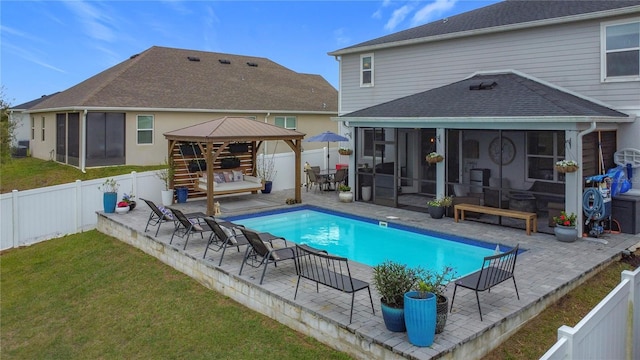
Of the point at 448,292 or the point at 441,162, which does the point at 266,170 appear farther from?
the point at 448,292

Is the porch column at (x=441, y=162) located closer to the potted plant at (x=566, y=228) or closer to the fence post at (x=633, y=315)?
the potted plant at (x=566, y=228)

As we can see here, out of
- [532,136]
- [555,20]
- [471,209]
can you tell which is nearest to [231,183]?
[471,209]

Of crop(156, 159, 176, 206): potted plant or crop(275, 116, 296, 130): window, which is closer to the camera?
crop(156, 159, 176, 206): potted plant

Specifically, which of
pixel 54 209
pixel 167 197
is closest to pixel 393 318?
pixel 167 197

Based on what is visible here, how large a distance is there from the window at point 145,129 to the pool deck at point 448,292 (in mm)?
8441

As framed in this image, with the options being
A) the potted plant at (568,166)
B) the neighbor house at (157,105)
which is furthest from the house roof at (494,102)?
the neighbor house at (157,105)

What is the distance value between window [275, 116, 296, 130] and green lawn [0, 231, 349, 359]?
14450mm

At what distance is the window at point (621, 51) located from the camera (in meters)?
11.2

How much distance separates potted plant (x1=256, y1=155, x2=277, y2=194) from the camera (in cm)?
1778

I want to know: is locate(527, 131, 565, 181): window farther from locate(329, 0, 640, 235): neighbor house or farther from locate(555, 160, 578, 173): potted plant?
locate(555, 160, 578, 173): potted plant

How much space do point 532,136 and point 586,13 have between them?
377cm

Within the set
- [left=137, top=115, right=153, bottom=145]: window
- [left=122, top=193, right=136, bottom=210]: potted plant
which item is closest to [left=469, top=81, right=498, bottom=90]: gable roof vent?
[left=122, top=193, right=136, bottom=210]: potted plant

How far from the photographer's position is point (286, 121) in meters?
25.2

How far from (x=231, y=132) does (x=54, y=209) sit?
18.4 feet
